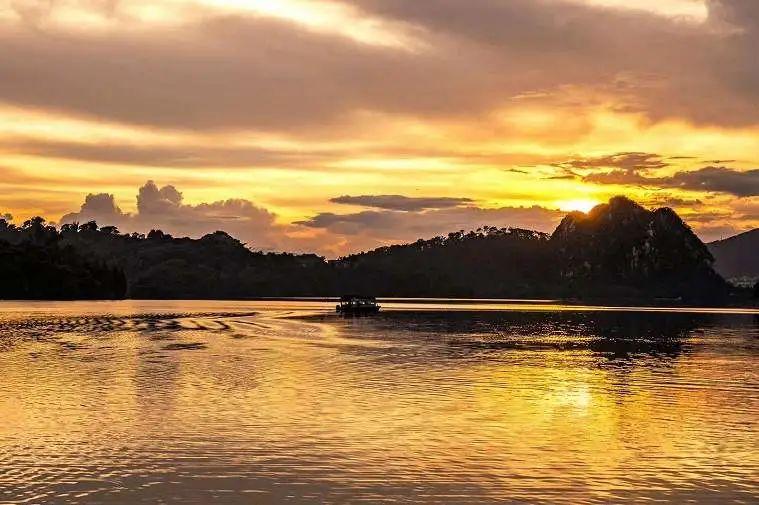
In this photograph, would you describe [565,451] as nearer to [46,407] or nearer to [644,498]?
[644,498]

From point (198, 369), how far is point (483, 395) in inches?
1070

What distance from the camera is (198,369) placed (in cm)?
7212

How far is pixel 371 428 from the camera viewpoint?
43.2 m

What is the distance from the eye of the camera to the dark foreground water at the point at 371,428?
3119cm

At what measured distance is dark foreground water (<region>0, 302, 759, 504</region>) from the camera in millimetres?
31188

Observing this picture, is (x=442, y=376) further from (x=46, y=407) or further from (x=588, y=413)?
(x=46, y=407)

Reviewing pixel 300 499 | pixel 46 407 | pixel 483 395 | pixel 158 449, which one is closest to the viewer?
pixel 300 499

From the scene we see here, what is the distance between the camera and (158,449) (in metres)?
37.5

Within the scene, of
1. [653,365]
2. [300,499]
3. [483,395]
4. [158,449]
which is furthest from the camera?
[653,365]

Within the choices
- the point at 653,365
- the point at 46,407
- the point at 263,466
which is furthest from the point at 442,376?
the point at 263,466

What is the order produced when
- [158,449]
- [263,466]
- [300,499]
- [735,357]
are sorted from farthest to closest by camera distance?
[735,357] < [158,449] < [263,466] < [300,499]

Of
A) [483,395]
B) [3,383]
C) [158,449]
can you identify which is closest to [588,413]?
[483,395]

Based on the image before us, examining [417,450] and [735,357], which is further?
[735,357]

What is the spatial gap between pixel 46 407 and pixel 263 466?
68.5 ft
